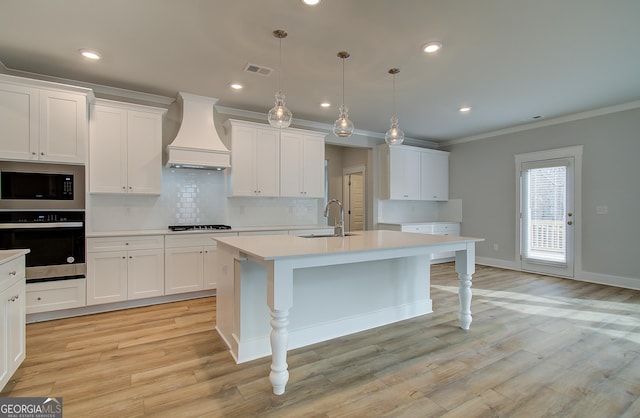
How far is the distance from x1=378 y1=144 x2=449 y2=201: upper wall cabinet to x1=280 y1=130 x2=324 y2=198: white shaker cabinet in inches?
62.7

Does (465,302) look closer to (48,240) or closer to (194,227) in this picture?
(194,227)

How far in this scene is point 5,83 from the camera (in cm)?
296

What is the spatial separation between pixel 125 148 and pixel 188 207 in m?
1.06

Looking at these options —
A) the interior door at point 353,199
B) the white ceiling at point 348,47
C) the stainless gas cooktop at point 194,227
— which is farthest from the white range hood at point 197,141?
the interior door at point 353,199

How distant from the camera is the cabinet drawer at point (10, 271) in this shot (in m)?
1.83

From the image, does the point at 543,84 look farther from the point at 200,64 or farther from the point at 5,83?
the point at 5,83

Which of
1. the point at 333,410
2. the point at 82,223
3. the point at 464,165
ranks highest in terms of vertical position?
the point at 464,165

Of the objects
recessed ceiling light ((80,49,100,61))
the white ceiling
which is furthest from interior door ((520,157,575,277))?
recessed ceiling light ((80,49,100,61))

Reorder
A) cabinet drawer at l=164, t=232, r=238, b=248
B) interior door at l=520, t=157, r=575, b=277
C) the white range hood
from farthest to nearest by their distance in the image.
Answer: interior door at l=520, t=157, r=575, b=277, the white range hood, cabinet drawer at l=164, t=232, r=238, b=248

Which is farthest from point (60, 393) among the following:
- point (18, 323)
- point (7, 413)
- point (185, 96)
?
point (185, 96)

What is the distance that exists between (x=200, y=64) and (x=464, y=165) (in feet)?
17.9

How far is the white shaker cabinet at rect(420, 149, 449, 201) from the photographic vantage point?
21.3 ft

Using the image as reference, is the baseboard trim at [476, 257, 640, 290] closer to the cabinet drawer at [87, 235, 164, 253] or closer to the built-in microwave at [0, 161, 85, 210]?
the cabinet drawer at [87, 235, 164, 253]

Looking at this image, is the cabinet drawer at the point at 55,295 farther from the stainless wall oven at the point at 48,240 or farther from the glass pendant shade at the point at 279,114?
the glass pendant shade at the point at 279,114
